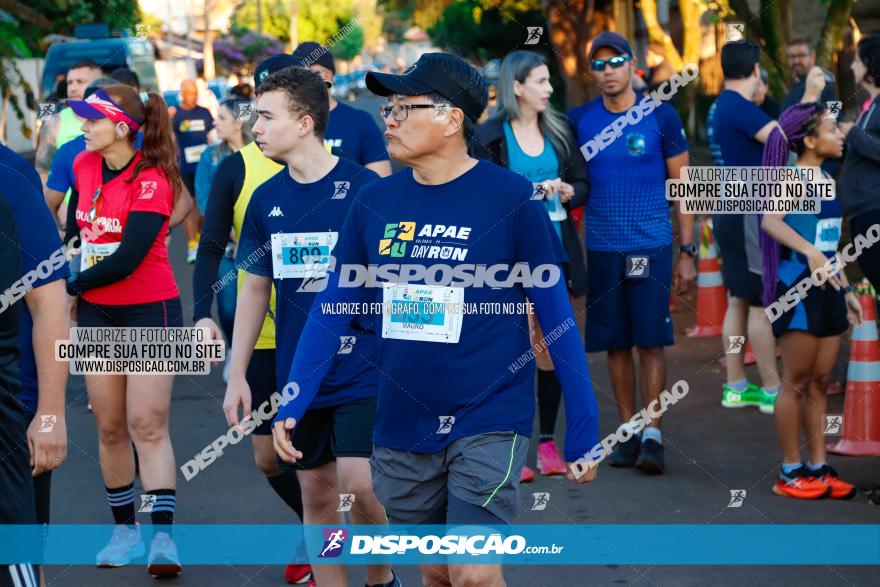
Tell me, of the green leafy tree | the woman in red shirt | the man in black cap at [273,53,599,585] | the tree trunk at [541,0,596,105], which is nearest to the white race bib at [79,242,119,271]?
the woman in red shirt

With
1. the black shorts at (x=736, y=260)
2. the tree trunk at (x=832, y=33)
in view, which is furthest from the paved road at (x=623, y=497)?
the tree trunk at (x=832, y=33)

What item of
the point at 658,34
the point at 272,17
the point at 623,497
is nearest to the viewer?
the point at 623,497

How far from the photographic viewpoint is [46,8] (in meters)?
33.8

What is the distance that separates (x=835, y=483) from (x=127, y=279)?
139 inches

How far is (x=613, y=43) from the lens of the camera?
7273 mm

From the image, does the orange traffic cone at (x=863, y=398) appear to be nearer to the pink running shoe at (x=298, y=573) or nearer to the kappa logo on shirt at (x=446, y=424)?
the pink running shoe at (x=298, y=573)

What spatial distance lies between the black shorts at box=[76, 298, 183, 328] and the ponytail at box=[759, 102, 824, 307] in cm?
290

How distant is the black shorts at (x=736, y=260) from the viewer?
324 inches

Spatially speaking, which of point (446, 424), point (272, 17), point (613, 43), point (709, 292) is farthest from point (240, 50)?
point (446, 424)

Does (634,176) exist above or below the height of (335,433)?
above

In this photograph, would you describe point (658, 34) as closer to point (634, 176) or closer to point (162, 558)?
point (634, 176)

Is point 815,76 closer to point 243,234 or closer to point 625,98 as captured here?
point 625,98

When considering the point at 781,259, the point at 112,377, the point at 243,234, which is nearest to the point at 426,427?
the point at 243,234

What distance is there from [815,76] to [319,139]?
3.68m
